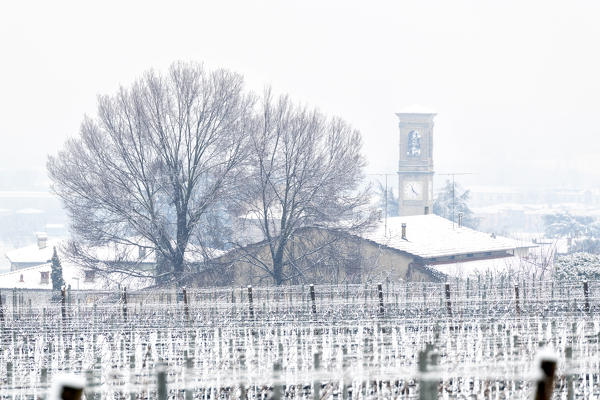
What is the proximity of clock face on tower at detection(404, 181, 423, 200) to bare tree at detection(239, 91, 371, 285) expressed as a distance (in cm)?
5847

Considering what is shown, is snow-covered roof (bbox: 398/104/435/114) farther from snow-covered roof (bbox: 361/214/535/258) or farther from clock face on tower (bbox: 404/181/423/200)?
snow-covered roof (bbox: 361/214/535/258)

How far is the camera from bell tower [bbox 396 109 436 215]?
314ft

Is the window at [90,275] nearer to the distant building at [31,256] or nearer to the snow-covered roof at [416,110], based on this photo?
the distant building at [31,256]

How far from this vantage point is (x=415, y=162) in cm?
9681

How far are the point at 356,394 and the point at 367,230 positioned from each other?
82.3 ft

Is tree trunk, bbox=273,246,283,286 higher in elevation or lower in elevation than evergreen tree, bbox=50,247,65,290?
higher

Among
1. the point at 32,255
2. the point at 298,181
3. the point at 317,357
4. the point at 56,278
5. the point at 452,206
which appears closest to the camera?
the point at 317,357

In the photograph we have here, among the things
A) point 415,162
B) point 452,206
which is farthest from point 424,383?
point 415,162

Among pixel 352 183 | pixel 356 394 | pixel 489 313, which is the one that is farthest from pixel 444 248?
pixel 356 394

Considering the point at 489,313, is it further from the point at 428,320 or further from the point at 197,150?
the point at 197,150

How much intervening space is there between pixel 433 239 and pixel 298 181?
12.4 meters

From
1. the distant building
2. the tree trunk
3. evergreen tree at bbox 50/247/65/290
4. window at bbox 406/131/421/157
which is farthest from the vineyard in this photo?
window at bbox 406/131/421/157

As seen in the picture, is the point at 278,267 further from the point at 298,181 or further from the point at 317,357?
the point at 317,357

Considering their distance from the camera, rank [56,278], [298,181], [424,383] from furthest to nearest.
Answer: [56,278] < [298,181] < [424,383]
